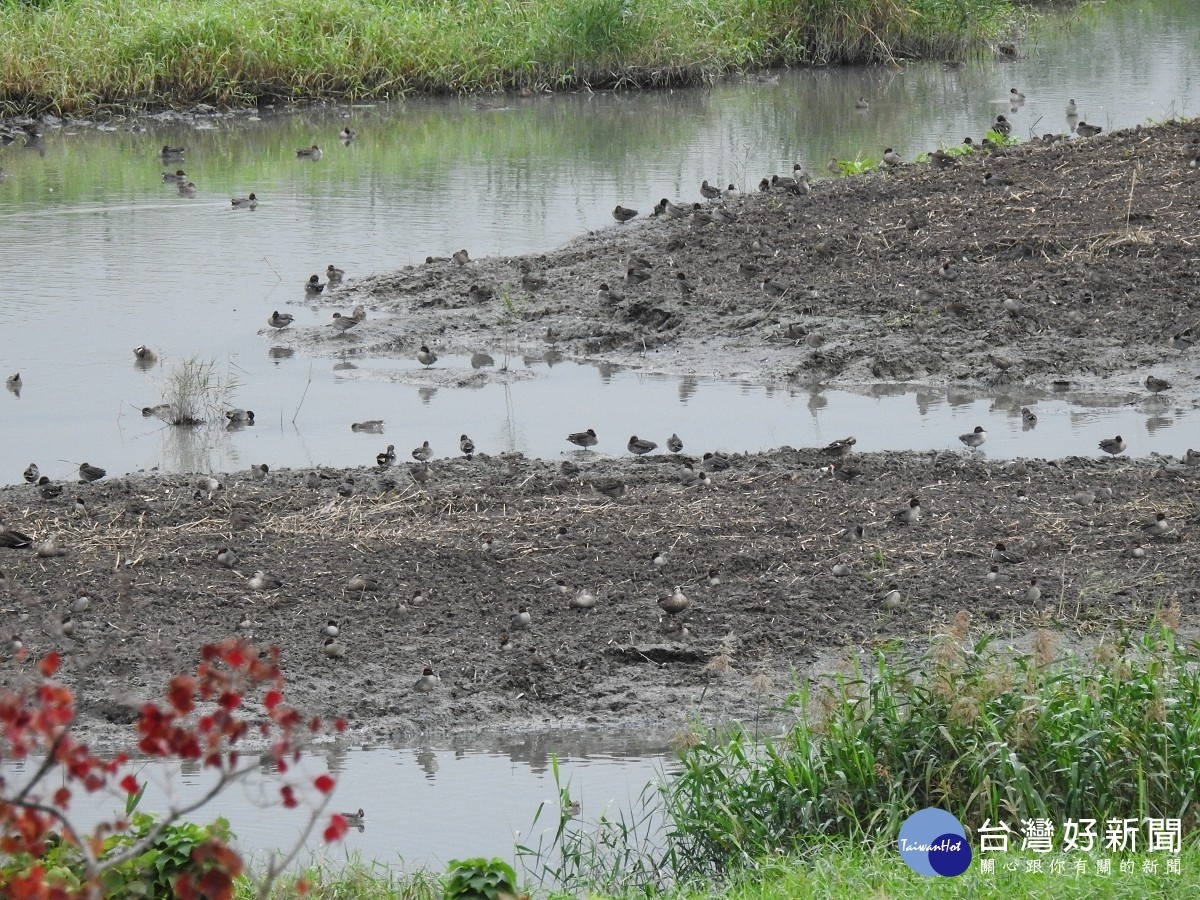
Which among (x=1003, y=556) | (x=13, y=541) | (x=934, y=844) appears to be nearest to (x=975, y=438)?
(x=1003, y=556)

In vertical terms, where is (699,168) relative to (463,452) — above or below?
above

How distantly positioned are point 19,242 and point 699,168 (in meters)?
7.67

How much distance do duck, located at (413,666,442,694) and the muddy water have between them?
3.36 metres

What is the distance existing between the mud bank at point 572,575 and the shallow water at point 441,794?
134mm

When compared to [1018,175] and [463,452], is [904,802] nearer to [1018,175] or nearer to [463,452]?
[463,452]

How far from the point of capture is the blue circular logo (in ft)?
16.5

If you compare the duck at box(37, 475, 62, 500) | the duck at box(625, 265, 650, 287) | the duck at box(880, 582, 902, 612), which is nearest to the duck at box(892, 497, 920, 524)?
the duck at box(880, 582, 902, 612)

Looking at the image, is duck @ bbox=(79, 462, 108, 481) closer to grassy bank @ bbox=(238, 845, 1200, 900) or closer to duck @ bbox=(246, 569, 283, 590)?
duck @ bbox=(246, 569, 283, 590)

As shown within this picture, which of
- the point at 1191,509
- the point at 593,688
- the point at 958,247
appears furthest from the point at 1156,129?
the point at 593,688

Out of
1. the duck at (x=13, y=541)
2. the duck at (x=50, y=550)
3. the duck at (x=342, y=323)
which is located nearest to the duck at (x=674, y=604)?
the duck at (x=50, y=550)

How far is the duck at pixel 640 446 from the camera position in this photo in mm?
9617

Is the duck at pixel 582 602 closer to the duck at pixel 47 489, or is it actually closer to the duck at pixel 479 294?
the duck at pixel 47 489

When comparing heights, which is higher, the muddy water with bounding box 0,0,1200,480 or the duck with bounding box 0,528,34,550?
the muddy water with bounding box 0,0,1200,480

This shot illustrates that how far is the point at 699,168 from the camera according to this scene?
19.6 meters
